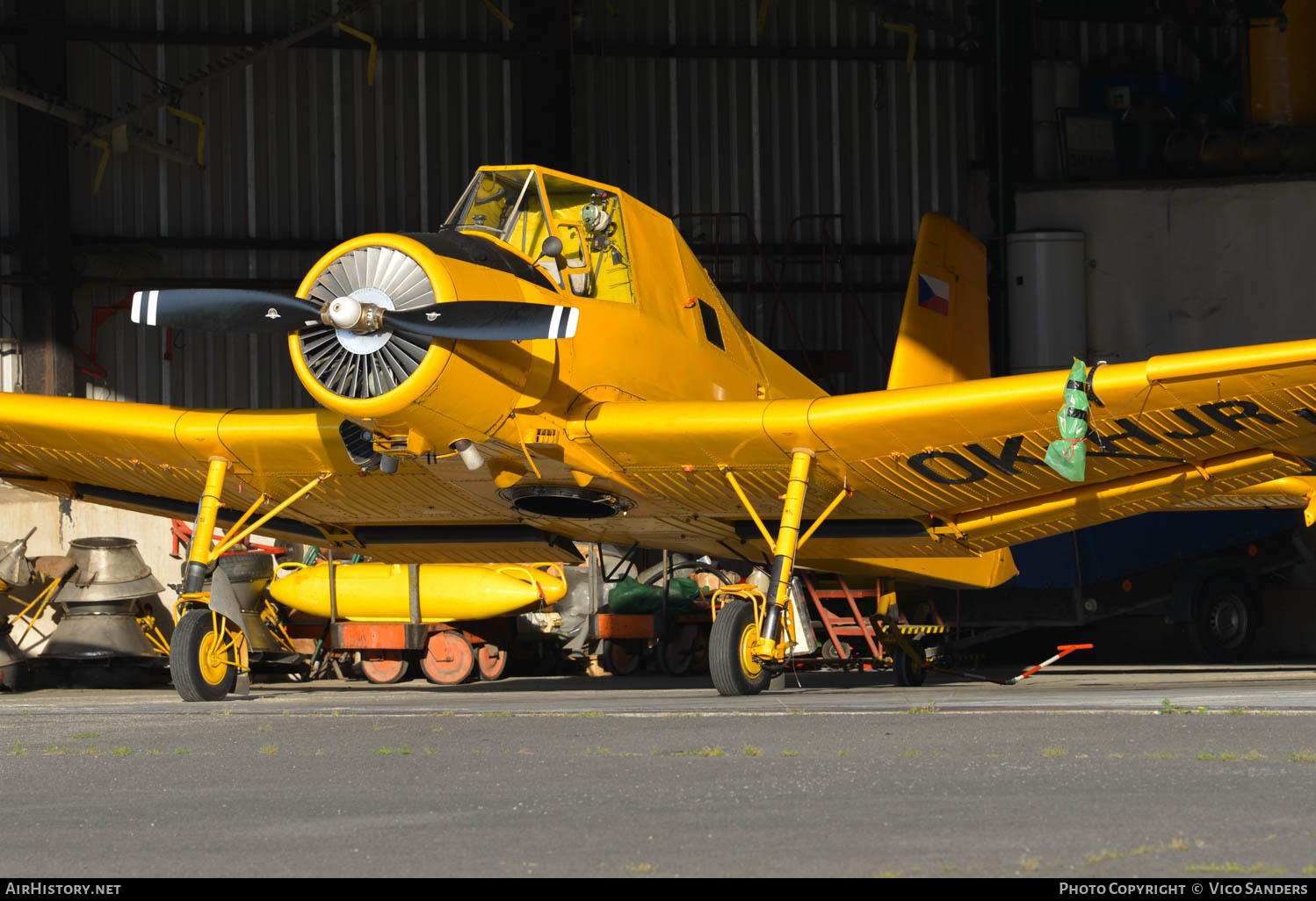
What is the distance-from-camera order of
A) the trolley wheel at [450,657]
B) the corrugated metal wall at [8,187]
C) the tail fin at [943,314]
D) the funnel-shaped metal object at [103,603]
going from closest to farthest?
the tail fin at [943,314] → the trolley wheel at [450,657] → the funnel-shaped metal object at [103,603] → the corrugated metal wall at [8,187]

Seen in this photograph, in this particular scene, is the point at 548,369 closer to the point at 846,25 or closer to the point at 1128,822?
the point at 1128,822

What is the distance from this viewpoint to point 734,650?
35.0 feet

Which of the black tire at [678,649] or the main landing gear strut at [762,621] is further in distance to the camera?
the black tire at [678,649]

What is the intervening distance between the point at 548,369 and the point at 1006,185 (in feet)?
49.3

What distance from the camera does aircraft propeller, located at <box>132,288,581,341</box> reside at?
959 cm

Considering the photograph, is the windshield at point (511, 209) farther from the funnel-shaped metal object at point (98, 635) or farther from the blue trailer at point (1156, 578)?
the funnel-shaped metal object at point (98, 635)

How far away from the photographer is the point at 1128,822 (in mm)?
4785

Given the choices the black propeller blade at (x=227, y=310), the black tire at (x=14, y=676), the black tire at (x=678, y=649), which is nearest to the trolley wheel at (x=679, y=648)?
the black tire at (x=678, y=649)

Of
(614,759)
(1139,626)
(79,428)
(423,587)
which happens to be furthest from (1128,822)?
(1139,626)

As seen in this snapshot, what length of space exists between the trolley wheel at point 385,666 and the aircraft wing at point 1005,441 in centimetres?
646

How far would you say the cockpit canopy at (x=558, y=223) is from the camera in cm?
1105

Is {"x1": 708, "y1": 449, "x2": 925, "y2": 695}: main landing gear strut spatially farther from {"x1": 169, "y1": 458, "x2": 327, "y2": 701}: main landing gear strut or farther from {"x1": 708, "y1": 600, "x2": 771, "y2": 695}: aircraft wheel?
{"x1": 169, "y1": 458, "x2": 327, "y2": 701}: main landing gear strut

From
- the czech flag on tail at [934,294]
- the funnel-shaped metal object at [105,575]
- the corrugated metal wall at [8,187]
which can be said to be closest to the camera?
the czech flag on tail at [934,294]
